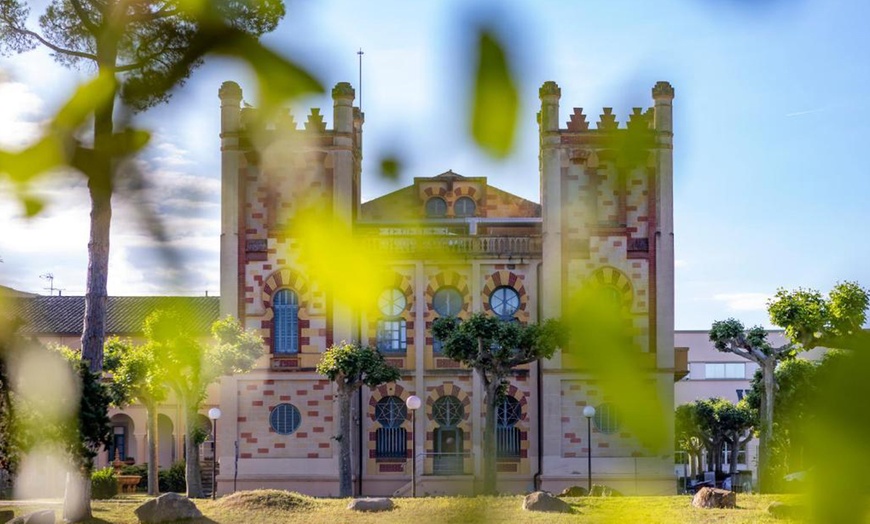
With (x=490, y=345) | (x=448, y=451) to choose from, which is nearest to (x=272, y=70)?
(x=490, y=345)

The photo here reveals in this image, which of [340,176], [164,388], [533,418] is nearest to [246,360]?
[164,388]

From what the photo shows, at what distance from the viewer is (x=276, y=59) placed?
2650 millimetres

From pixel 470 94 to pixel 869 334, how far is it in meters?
Result: 0.99

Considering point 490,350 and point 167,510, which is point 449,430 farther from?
point 167,510

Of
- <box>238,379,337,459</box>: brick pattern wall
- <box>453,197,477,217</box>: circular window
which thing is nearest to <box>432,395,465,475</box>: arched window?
<box>238,379,337,459</box>: brick pattern wall

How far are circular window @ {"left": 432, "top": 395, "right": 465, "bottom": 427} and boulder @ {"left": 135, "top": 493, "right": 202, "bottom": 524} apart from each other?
20.6 m

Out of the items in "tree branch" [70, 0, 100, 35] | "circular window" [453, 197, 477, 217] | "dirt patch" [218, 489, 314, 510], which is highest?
"circular window" [453, 197, 477, 217]

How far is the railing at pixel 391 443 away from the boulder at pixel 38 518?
25355mm

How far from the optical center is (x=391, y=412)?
46.6 meters

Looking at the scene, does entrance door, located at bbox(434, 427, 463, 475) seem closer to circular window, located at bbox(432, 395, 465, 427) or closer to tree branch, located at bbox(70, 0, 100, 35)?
circular window, located at bbox(432, 395, 465, 427)

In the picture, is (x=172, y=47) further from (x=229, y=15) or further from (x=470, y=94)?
(x=470, y=94)

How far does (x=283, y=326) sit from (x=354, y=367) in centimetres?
686

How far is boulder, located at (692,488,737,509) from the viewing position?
2584cm

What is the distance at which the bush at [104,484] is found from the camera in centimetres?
3991
